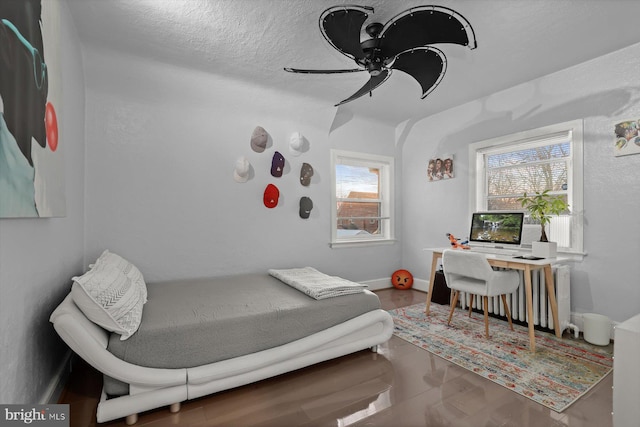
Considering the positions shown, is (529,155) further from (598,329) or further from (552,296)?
(598,329)

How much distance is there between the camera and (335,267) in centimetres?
413

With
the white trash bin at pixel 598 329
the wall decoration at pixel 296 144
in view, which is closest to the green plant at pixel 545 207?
the white trash bin at pixel 598 329

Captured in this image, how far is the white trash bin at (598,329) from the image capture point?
2.56 m

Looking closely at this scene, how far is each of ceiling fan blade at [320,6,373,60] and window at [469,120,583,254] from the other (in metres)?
2.31

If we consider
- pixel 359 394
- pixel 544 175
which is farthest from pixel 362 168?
pixel 359 394

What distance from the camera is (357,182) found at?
4531 mm

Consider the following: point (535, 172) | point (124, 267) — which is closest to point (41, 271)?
point (124, 267)

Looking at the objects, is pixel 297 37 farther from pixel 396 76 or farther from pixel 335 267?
pixel 335 267

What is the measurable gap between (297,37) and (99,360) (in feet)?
8.29

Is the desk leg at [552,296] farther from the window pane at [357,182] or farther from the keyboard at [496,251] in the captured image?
the window pane at [357,182]

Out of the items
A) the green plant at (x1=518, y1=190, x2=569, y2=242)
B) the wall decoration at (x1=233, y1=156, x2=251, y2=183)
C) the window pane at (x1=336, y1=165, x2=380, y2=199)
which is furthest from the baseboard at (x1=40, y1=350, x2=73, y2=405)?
the green plant at (x1=518, y1=190, x2=569, y2=242)

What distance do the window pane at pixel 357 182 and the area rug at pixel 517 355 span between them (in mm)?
1911

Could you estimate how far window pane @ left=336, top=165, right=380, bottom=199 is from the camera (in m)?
4.39

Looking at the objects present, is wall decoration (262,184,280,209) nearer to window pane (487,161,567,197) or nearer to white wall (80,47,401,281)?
white wall (80,47,401,281)
